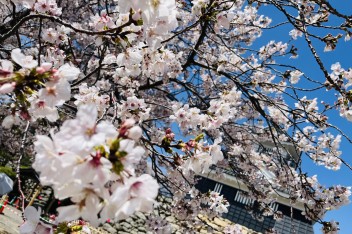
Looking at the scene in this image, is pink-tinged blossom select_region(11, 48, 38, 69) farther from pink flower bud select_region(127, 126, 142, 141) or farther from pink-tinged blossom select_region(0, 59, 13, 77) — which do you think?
pink flower bud select_region(127, 126, 142, 141)

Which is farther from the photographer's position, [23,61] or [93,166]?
[23,61]

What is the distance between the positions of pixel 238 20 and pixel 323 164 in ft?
13.0

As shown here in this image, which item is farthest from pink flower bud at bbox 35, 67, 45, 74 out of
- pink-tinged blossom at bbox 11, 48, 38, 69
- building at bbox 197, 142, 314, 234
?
building at bbox 197, 142, 314, 234

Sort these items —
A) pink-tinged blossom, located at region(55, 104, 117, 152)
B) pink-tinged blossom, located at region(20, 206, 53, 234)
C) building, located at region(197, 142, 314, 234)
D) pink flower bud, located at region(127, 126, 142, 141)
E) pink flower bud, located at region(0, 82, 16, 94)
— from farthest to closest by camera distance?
building, located at region(197, 142, 314, 234) < pink-tinged blossom, located at region(20, 206, 53, 234) < pink flower bud, located at region(0, 82, 16, 94) < pink flower bud, located at region(127, 126, 142, 141) < pink-tinged blossom, located at region(55, 104, 117, 152)

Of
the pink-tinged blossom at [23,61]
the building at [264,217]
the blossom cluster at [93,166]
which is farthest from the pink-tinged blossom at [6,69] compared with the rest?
the building at [264,217]

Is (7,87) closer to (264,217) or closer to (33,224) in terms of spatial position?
(33,224)

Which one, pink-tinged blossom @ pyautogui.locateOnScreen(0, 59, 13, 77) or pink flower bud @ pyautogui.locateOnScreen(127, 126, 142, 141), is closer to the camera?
pink flower bud @ pyautogui.locateOnScreen(127, 126, 142, 141)

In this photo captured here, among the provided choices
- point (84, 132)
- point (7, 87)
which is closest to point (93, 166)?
point (84, 132)

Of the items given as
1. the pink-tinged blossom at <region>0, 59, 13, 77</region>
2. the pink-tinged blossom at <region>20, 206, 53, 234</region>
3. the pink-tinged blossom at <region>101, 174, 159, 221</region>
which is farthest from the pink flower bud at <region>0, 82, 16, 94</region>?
the pink-tinged blossom at <region>101, 174, 159, 221</region>

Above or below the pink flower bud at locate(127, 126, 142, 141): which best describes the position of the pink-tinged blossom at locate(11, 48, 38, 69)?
above

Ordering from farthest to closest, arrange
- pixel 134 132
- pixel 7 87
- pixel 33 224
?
pixel 33 224 < pixel 7 87 < pixel 134 132

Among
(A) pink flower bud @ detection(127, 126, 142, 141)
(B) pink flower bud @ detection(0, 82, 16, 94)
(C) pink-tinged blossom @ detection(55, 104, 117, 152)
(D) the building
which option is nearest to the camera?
(C) pink-tinged blossom @ detection(55, 104, 117, 152)

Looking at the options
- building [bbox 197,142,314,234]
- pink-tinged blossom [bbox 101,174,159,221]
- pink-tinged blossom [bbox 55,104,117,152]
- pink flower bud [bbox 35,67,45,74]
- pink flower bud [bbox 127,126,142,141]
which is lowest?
pink-tinged blossom [bbox 101,174,159,221]

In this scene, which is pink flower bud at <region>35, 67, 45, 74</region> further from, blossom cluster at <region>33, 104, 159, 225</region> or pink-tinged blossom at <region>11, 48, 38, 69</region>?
blossom cluster at <region>33, 104, 159, 225</region>
